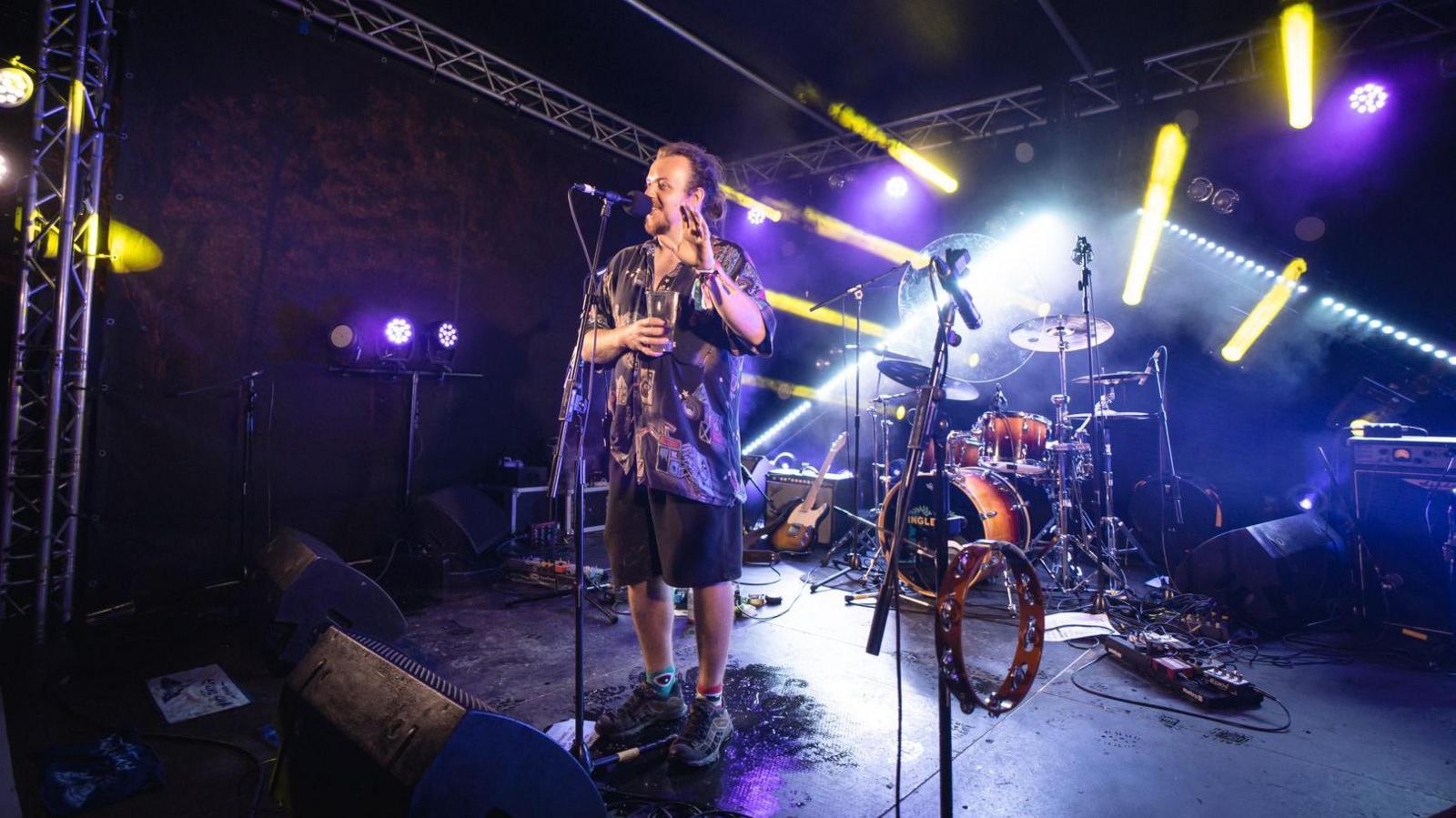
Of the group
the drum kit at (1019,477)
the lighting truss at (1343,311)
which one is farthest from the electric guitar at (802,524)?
the lighting truss at (1343,311)

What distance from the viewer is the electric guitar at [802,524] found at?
6.64 meters

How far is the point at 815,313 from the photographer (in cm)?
915

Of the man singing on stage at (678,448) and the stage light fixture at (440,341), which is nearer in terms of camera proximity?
the man singing on stage at (678,448)

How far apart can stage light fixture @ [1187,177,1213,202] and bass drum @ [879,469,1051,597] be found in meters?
4.04

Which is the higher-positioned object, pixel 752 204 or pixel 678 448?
pixel 752 204

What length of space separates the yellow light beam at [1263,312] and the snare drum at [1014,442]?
8.56 ft

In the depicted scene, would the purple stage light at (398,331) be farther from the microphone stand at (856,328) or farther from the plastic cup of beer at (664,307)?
the plastic cup of beer at (664,307)

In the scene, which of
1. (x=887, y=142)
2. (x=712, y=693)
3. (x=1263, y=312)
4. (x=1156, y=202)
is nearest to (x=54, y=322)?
(x=712, y=693)

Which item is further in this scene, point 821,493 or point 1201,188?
point 821,493

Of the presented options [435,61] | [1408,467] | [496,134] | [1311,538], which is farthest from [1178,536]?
[435,61]

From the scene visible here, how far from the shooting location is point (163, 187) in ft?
15.3

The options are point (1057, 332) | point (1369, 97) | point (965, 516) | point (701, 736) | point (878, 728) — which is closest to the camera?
point (701, 736)

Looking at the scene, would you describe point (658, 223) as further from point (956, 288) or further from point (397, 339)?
point (397, 339)

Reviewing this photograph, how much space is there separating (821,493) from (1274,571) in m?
3.70
